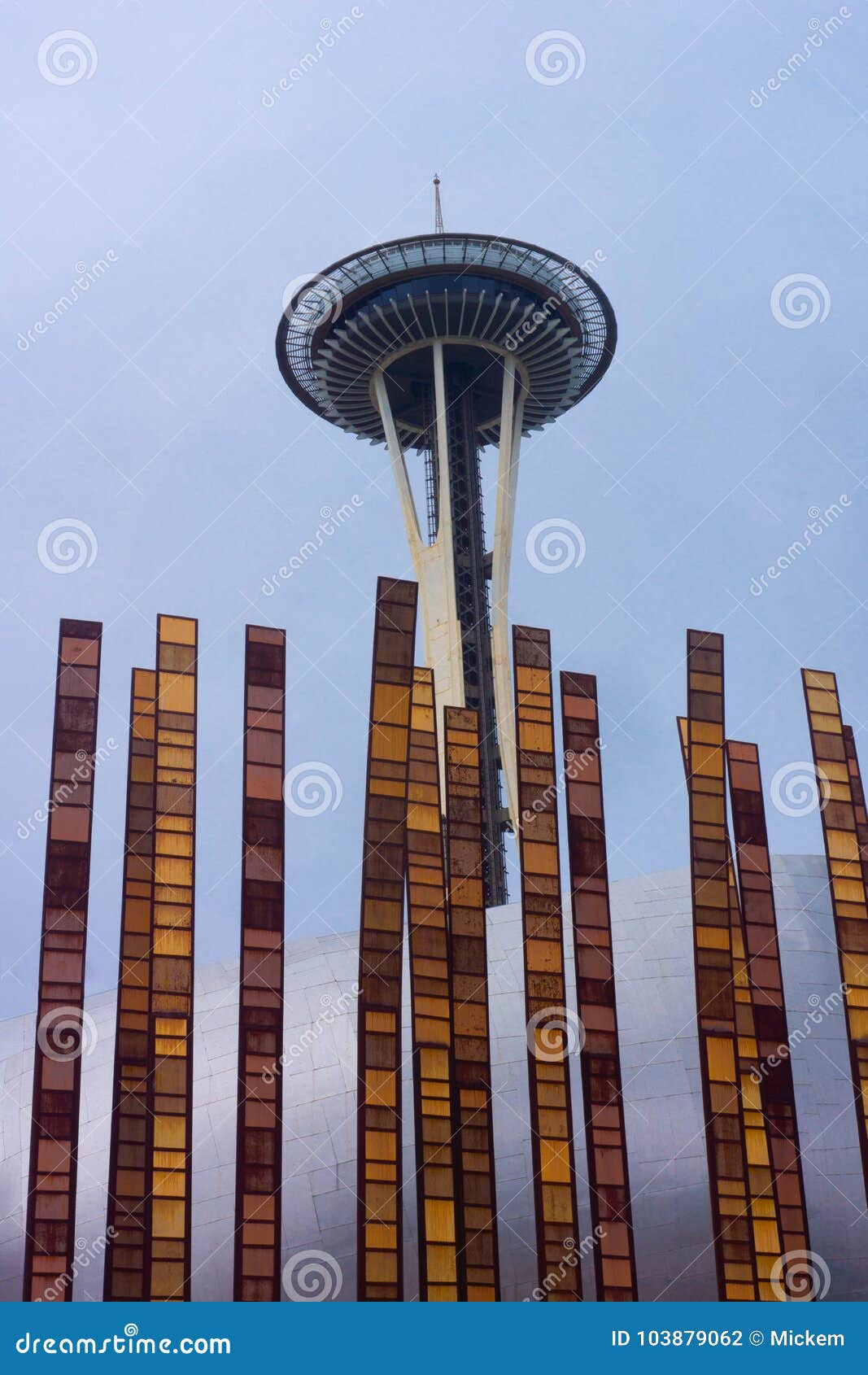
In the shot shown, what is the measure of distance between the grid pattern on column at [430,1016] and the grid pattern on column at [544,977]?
1.62 m

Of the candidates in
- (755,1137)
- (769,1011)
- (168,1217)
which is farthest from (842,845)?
(168,1217)

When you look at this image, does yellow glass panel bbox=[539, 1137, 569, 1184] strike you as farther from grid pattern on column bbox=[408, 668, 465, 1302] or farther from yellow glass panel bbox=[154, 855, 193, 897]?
yellow glass panel bbox=[154, 855, 193, 897]

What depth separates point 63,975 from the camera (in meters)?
33.8

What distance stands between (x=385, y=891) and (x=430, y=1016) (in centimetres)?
260

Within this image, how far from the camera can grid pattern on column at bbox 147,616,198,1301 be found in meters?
32.6

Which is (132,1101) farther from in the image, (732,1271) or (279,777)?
(732,1271)

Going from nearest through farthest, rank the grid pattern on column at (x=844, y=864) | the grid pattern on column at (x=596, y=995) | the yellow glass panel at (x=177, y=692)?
the grid pattern on column at (x=596, y=995)
the yellow glass panel at (x=177, y=692)
the grid pattern on column at (x=844, y=864)

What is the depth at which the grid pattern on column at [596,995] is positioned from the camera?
34469mm

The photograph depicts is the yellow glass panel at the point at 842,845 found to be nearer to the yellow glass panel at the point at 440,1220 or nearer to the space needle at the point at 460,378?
the yellow glass panel at the point at 440,1220

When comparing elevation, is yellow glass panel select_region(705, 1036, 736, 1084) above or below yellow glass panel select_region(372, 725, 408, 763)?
below

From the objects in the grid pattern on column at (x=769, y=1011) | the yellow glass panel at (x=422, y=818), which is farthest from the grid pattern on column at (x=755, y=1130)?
the yellow glass panel at (x=422, y=818)

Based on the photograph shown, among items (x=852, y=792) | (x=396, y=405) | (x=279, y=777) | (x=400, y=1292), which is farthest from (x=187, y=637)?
(x=396, y=405)

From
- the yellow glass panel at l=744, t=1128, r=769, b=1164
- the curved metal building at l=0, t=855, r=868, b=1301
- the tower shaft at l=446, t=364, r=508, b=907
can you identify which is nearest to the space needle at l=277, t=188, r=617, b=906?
the tower shaft at l=446, t=364, r=508, b=907

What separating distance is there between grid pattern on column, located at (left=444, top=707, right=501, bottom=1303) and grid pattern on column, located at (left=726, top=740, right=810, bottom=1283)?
595cm
